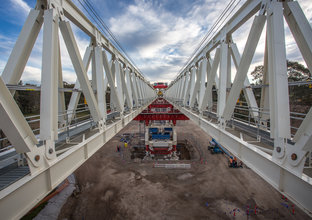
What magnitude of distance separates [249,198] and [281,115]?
45.6ft

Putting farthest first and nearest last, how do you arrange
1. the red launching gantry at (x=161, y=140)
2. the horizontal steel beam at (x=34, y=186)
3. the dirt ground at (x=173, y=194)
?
1. the red launching gantry at (x=161, y=140)
2. the dirt ground at (x=173, y=194)
3. the horizontal steel beam at (x=34, y=186)

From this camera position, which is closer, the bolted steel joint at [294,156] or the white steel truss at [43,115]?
the white steel truss at [43,115]

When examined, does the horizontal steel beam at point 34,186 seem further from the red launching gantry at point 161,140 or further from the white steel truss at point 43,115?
the red launching gantry at point 161,140

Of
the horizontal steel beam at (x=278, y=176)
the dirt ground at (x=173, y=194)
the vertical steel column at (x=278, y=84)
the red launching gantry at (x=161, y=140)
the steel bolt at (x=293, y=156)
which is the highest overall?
the vertical steel column at (x=278, y=84)

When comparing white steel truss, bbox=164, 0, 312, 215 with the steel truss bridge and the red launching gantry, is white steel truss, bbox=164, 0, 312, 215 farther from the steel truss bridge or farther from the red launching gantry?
the red launching gantry

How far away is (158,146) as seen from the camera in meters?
20.0

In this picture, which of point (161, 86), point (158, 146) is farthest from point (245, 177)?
point (161, 86)

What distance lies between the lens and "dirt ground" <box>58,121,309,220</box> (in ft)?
36.3

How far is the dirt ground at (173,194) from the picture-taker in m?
11.1

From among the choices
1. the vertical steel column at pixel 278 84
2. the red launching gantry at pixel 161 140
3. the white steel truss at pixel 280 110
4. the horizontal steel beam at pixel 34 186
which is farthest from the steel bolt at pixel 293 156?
the red launching gantry at pixel 161 140

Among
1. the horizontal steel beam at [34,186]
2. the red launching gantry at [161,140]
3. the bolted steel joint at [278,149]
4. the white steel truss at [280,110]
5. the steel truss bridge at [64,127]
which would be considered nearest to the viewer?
the horizontal steel beam at [34,186]

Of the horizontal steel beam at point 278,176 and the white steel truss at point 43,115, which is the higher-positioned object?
the white steel truss at point 43,115

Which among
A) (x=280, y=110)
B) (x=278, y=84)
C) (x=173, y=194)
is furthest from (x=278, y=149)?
(x=173, y=194)

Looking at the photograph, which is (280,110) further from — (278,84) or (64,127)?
(64,127)
